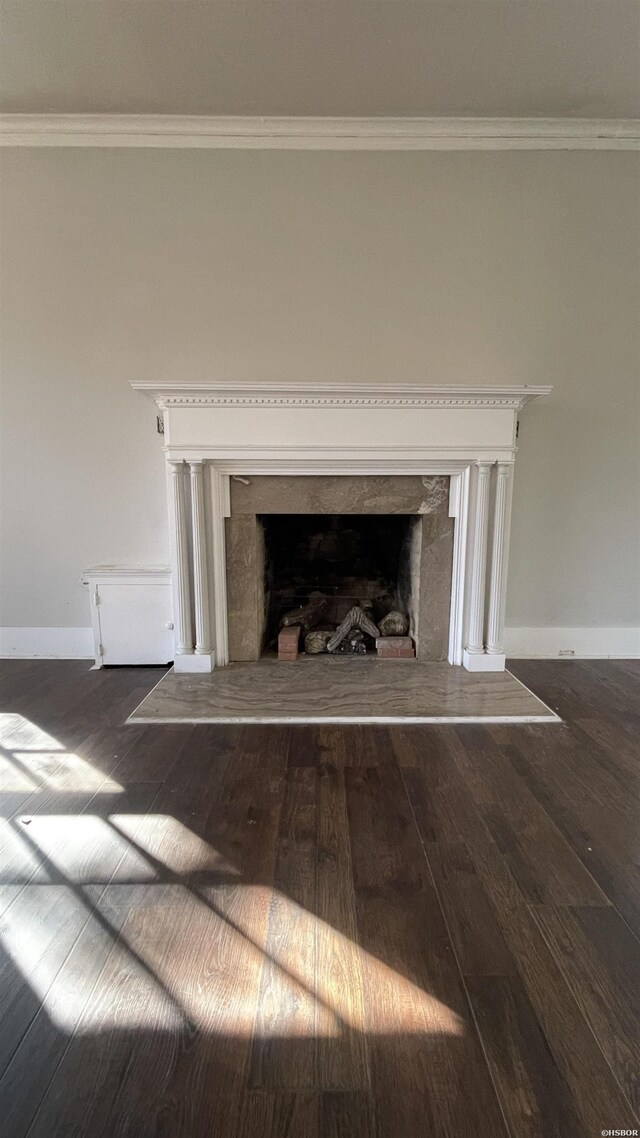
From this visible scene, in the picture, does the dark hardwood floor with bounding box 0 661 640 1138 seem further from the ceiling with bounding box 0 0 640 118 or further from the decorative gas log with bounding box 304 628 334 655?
the ceiling with bounding box 0 0 640 118

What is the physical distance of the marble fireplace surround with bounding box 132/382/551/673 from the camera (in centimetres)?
265

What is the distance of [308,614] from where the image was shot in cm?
334

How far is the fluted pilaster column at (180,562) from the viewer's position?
2.78 meters

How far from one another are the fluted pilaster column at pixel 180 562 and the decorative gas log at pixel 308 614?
0.63 metres

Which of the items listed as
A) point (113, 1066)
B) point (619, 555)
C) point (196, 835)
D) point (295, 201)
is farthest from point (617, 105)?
point (113, 1066)

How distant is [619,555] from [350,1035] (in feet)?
9.69

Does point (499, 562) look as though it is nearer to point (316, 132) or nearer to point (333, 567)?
point (333, 567)

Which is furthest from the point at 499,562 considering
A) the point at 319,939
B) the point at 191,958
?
the point at 191,958

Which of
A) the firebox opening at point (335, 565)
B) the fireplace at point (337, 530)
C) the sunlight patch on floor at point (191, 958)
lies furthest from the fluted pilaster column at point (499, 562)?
the sunlight patch on floor at point (191, 958)

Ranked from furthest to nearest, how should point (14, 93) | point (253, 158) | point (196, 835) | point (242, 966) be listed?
point (253, 158) → point (14, 93) → point (196, 835) → point (242, 966)

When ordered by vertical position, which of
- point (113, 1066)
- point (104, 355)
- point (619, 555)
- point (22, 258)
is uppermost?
point (22, 258)

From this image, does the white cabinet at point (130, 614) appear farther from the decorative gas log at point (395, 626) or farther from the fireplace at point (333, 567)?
the decorative gas log at point (395, 626)

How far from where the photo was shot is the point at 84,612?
10.5ft

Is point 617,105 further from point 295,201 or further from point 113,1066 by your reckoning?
point 113,1066
